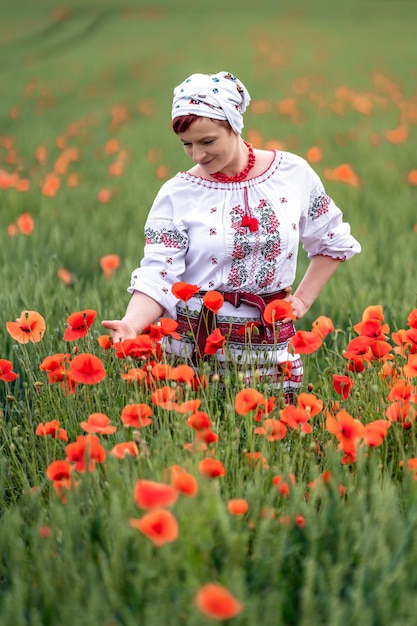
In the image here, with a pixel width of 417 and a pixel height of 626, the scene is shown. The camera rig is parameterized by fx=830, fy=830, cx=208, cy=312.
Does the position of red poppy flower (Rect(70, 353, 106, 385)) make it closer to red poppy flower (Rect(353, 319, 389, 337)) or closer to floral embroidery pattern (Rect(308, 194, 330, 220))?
red poppy flower (Rect(353, 319, 389, 337))

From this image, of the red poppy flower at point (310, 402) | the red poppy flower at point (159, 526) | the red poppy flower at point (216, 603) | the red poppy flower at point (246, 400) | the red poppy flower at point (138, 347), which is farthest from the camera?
the red poppy flower at point (138, 347)

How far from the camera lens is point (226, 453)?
6.63 feet

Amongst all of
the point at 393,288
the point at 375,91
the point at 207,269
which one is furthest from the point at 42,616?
the point at 375,91

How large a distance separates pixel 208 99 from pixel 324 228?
66cm

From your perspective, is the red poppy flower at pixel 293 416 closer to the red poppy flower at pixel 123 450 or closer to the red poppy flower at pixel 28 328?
the red poppy flower at pixel 123 450

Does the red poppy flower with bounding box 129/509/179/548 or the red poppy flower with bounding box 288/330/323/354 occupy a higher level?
the red poppy flower with bounding box 288/330/323/354

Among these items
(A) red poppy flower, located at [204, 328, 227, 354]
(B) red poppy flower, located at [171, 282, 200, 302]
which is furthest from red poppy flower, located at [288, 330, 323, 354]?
(B) red poppy flower, located at [171, 282, 200, 302]

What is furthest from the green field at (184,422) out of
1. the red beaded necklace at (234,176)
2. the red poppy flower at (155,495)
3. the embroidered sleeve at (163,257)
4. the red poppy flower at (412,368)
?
the red beaded necklace at (234,176)

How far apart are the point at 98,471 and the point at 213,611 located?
84 cm

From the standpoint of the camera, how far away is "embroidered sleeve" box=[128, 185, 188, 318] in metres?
2.55

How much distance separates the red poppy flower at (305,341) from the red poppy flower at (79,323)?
1.86 feet

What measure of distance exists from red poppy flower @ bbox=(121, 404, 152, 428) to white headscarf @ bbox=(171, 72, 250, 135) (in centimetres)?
90

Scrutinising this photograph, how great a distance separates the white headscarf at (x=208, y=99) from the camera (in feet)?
7.84

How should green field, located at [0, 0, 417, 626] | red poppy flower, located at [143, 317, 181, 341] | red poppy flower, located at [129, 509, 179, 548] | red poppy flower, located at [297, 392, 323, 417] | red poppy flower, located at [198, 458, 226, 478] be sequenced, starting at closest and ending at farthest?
red poppy flower, located at [129, 509, 179, 548], green field, located at [0, 0, 417, 626], red poppy flower, located at [198, 458, 226, 478], red poppy flower, located at [297, 392, 323, 417], red poppy flower, located at [143, 317, 181, 341]
